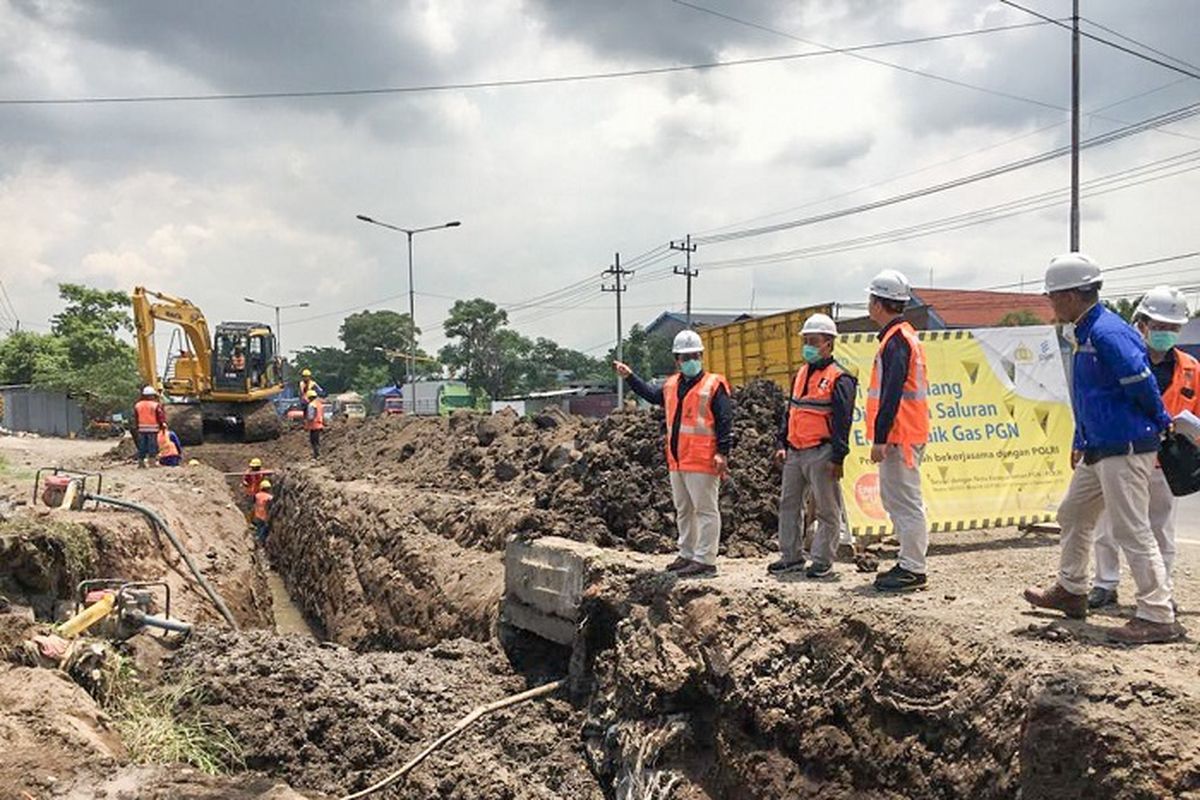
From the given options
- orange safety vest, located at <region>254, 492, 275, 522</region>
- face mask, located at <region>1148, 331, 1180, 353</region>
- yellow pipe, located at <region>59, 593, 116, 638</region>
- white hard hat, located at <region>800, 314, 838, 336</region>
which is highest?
white hard hat, located at <region>800, 314, 838, 336</region>

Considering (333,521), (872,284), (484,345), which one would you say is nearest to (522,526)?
(872,284)

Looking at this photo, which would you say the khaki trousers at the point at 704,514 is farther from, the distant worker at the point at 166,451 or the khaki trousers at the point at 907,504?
the distant worker at the point at 166,451

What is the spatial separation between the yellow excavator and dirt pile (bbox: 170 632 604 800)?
18377 mm

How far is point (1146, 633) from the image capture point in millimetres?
4363

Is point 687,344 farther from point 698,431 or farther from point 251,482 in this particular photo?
point 251,482

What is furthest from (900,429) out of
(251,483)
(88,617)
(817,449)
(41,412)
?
(41,412)

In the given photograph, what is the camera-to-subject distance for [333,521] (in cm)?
1488

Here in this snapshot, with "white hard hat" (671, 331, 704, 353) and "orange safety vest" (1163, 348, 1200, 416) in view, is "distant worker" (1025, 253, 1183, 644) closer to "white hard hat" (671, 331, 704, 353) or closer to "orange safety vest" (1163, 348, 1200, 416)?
"orange safety vest" (1163, 348, 1200, 416)

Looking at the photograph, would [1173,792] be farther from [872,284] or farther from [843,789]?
[872,284]

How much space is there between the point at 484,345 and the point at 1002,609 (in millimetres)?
64611

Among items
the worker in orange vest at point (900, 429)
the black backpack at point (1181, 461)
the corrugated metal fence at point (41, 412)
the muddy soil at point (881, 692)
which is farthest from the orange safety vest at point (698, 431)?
the corrugated metal fence at point (41, 412)

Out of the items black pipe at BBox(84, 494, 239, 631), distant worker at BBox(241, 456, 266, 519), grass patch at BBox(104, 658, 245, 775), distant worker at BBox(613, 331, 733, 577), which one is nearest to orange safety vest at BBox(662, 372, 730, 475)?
distant worker at BBox(613, 331, 733, 577)

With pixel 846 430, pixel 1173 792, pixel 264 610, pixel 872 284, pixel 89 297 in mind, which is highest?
pixel 89 297

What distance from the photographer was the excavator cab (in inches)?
978
